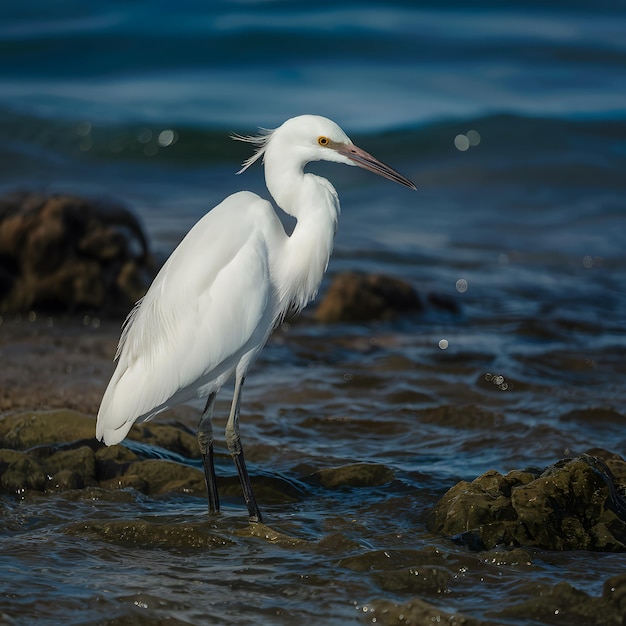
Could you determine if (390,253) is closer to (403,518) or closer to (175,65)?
(403,518)

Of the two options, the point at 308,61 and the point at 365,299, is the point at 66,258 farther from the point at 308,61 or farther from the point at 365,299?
the point at 308,61

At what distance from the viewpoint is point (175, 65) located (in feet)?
73.2

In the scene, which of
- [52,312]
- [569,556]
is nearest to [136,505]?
[569,556]

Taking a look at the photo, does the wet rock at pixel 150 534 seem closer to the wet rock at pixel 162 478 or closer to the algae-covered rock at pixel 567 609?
the wet rock at pixel 162 478

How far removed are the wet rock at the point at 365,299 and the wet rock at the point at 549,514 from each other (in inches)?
169

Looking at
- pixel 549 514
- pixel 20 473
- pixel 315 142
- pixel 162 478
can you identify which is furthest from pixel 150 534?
pixel 315 142

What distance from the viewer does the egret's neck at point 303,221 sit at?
4.88m

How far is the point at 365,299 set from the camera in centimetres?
888

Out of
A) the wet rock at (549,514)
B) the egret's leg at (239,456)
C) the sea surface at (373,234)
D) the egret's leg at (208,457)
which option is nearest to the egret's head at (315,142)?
the egret's leg at (239,456)

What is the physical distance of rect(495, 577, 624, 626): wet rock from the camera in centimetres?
371

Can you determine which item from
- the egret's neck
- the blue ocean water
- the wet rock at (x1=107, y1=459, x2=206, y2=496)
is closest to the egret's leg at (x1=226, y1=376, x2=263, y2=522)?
the wet rock at (x1=107, y1=459, x2=206, y2=496)

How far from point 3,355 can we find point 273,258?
3.07 metres

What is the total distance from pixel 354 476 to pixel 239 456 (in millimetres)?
686

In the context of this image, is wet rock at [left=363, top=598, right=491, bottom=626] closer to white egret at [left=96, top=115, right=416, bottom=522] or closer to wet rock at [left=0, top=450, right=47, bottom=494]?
white egret at [left=96, top=115, right=416, bottom=522]
